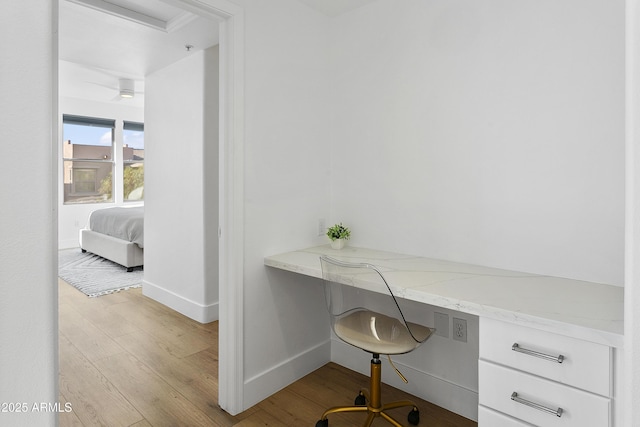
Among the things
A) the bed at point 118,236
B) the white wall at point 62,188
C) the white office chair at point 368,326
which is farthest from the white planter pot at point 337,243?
the white wall at point 62,188

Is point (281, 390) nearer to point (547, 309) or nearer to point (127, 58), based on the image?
point (547, 309)

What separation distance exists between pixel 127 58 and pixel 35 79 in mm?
3193

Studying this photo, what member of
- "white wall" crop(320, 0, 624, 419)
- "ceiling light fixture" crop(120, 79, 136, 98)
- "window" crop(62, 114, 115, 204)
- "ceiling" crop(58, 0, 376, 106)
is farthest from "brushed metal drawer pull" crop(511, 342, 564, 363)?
"window" crop(62, 114, 115, 204)

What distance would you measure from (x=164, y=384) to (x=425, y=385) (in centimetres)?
157

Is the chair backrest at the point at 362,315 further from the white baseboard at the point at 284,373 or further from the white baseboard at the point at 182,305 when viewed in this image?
the white baseboard at the point at 182,305

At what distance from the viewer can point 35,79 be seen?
0.75 metres

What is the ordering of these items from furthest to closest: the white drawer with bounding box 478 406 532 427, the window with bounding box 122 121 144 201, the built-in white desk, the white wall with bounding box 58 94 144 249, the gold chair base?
1. the window with bounding box 122 121 144 201
2. the white wall with bounding box 58 94 144 249
3. the gold chair base
4. the white drawer with bounding box 478 406 532 427
5. the built-in white desk

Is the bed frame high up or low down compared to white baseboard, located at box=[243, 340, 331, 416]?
up

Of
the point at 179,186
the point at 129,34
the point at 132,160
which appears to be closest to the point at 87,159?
the point at 132,160

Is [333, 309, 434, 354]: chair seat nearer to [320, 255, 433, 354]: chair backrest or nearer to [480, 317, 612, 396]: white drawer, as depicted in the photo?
[320, 255, 433, 354]: chair backrest

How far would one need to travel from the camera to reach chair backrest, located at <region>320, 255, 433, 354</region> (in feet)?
5.28

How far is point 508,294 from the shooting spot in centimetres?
145

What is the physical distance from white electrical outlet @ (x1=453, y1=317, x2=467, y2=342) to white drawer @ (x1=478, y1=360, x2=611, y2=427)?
665 millimetres

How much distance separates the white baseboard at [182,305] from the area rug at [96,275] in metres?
0.56
